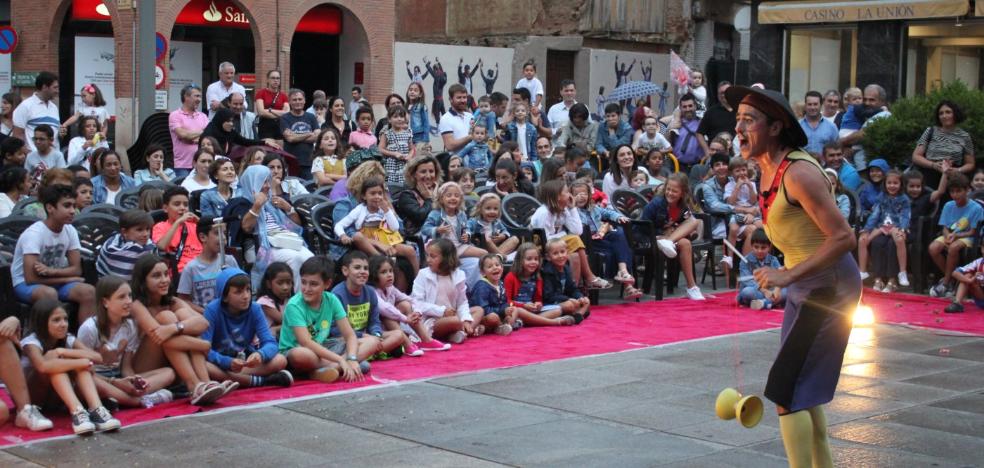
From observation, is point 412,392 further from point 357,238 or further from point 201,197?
point 201,197

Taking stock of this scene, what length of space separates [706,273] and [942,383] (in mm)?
6245

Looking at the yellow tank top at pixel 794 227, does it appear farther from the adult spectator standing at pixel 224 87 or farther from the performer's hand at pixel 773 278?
the adult spectator standing at pixel 224 87

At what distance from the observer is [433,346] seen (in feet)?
34.2

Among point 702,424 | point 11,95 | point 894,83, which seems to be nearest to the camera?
point 702,424

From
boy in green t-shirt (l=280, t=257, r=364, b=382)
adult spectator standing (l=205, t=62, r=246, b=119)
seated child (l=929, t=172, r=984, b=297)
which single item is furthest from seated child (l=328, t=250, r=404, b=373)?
adult spectator standing (l=205, t=62, r=246, b=119)

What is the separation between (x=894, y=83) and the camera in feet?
77.7

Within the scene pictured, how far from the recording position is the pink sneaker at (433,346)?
1040cm

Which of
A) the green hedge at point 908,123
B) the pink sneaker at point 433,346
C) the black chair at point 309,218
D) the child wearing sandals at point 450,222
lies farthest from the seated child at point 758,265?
the black chair at point 309,218

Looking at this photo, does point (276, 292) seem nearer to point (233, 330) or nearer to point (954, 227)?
point (233, 330)

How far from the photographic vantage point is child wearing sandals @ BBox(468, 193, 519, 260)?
485 inches

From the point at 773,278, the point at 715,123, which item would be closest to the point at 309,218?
the point at 773,278

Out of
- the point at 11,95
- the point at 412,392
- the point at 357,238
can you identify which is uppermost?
the point at 11,95

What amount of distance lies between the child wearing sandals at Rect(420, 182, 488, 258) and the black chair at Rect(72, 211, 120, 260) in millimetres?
2774

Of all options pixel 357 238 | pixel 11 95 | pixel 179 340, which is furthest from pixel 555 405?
pixel 11 95
